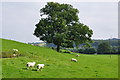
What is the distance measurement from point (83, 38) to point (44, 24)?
10.9 meters

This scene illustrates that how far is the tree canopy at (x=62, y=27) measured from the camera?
4988 cm

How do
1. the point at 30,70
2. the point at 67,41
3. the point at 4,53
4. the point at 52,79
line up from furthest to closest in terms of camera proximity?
the point at 67,41, the point at 4,53, the point at 30,70, the point at 52,79

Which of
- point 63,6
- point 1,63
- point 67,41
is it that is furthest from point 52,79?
point 63,6

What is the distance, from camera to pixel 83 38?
52562 millimetres

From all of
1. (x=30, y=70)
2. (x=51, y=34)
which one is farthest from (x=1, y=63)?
(x=51, y=34)

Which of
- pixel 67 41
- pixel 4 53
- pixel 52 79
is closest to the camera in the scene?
pixel 52 79

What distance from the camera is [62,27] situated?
164 ft

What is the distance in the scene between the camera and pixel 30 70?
18.8 metres

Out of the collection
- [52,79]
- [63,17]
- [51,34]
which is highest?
[63,17]

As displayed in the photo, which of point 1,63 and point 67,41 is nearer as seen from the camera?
point 1,63

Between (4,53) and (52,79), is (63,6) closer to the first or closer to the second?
→ (4,53)

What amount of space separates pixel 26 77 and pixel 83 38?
124ft

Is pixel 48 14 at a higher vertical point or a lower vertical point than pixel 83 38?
higher

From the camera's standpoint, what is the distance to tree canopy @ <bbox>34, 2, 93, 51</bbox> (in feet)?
164
